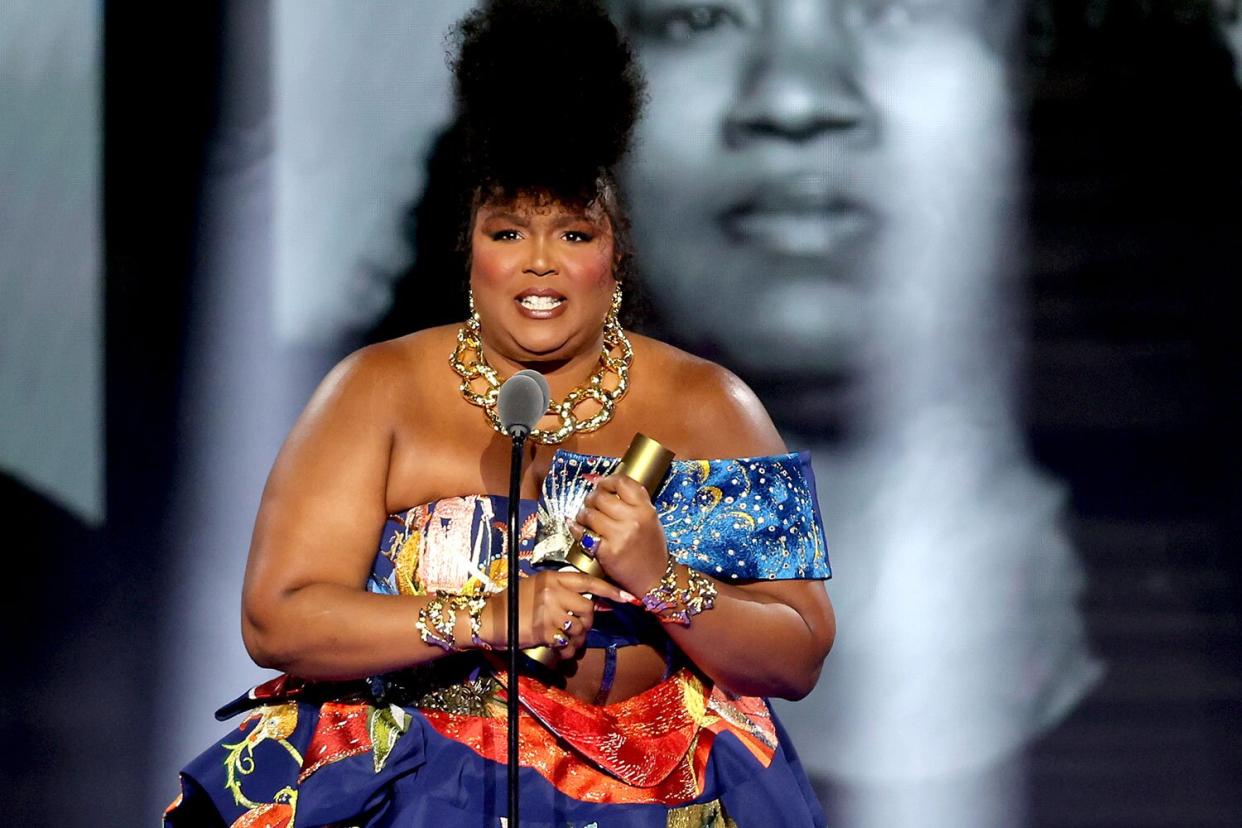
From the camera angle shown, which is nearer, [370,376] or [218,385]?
[370,376]

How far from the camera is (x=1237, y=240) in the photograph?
301 centimetres

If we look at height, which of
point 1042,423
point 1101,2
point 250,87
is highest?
point 1101,2

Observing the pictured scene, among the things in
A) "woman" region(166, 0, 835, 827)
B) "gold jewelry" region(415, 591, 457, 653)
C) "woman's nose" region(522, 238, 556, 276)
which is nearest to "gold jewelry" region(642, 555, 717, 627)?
"woman" region(166, 0, 835, 827)

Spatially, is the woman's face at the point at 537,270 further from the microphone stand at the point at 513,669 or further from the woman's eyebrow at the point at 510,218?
the microphone stand at the point at 513,669

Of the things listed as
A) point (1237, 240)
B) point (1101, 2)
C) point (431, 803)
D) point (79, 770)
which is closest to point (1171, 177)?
point (1237, 240)

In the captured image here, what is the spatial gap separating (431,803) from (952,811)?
1.59 meters

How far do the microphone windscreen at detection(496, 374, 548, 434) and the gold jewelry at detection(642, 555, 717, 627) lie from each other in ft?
0.98

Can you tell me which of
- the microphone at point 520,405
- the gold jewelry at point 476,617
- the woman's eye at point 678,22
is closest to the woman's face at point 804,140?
the woman's eye at point 678,22

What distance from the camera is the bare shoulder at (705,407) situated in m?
2.08

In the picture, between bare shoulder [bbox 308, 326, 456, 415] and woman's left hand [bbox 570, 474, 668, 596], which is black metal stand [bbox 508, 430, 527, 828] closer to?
woman's left hand [bbox 570, 474, 668, 596]

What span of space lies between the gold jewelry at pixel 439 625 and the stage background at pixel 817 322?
52.3 inches

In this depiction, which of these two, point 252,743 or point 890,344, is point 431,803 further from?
point 890,344

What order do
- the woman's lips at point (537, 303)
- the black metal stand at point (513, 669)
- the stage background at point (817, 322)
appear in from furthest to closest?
the stage background at point (817, 322) < the woman's lips at point (537, 303) < the black metal stand at point (513, 669)

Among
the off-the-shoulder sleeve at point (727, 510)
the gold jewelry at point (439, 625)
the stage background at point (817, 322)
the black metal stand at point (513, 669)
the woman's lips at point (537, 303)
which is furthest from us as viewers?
the stage background at point (817, 322)
